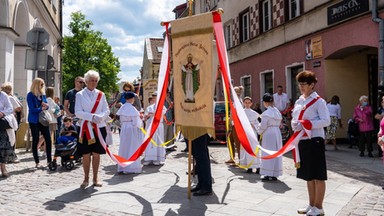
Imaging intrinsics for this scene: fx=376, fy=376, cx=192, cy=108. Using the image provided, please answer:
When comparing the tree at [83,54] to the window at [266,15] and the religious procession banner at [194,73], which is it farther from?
the religious procession banner at [194,73]

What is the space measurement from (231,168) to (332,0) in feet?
25.0

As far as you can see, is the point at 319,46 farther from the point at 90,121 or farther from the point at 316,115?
the point at 90,121

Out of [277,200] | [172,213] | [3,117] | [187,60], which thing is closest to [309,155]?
[277,200]

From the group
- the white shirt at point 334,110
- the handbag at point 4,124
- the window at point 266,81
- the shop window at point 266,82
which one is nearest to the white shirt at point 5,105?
the handbag at point 4,124

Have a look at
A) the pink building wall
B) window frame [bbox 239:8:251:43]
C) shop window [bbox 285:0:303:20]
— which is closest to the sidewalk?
the pink building wall

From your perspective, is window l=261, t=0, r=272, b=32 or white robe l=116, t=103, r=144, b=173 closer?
white robe l=116, t=103, r=144, b=173

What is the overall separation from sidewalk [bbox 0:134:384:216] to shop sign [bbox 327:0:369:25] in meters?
5.36

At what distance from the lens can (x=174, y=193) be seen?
5.85m

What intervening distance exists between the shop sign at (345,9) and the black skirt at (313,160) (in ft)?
27.4

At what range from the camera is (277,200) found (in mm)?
5391

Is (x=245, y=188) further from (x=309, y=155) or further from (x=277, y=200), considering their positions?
(x=309, y=155)

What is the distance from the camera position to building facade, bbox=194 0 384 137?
1184 cm

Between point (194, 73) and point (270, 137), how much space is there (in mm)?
2334

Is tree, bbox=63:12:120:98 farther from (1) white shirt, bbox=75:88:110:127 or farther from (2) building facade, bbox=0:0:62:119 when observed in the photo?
(1) white shirt, bbox=75:88:110:127
